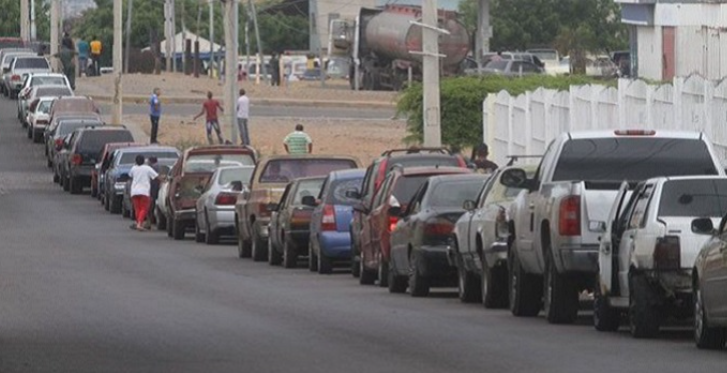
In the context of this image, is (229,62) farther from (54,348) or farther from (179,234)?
(54,348)

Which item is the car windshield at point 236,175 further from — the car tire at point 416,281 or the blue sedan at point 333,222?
the car tire at point 416,281

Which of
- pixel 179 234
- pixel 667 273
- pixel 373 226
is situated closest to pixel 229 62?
pixel 179 234

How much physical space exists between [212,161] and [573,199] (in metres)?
22.6

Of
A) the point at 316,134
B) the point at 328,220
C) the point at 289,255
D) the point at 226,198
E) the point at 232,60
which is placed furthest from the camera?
the point at 316,134

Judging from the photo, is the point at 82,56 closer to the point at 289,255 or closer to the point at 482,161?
the point at 482,161

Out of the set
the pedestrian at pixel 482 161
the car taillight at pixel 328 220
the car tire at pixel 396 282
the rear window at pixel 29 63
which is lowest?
the car tire at pixel 396 282

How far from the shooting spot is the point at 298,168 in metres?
34.7

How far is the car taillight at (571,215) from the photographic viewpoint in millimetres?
19031

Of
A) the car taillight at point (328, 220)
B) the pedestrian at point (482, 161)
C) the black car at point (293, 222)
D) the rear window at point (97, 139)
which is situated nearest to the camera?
the car taillight at point (328, 220)

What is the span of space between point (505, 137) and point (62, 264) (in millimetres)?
17920

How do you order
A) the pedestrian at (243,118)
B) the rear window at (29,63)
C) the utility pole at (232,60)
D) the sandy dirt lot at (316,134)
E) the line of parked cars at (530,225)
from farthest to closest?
the rear window at (29,63) < the sandy dirt lot at (316,134) < the pedestrian at (243,118) < the utility pole at (232,60) < the line of parked cars at (530,225)

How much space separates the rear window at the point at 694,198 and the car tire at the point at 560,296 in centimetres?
194

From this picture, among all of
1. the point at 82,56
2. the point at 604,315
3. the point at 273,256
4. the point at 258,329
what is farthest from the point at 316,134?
the point at 604,315

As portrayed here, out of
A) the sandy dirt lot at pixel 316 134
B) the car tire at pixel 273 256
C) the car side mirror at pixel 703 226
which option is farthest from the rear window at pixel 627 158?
the sandy dirt lot at pixel 316 134
